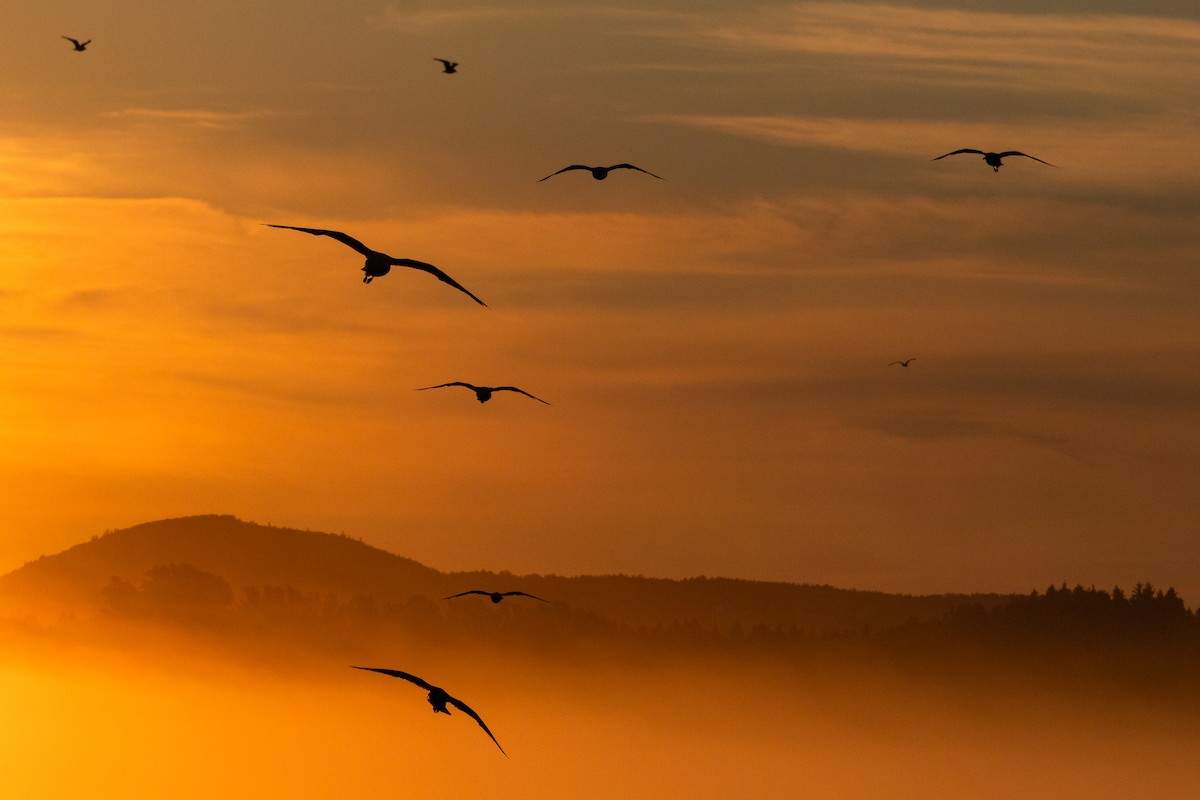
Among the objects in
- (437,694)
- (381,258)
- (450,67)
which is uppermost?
(381,258)

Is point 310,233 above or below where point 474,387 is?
above

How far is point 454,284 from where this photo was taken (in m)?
51.7

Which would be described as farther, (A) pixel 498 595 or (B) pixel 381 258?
(A) pixel 498 595

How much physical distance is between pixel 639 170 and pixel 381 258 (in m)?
22.7

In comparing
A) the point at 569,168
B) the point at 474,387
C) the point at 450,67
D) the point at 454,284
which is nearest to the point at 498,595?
the point at 474,387

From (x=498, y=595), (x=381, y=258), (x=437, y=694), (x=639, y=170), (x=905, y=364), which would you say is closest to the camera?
(x=381, y=258)

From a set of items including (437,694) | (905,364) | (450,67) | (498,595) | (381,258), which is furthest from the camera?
(905,364)

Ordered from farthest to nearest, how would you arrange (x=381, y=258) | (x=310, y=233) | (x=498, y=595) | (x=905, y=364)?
(x=905, y=364) → (x=498, y=595) → (x=381, y=258) → (x=310, y=233)

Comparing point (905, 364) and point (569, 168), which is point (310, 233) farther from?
point (905, 364)

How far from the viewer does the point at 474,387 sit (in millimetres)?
78562

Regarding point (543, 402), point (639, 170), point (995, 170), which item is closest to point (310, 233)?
point (543, 402)

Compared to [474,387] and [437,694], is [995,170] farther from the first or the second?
Answer: [437,694]

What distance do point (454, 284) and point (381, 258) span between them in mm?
4023

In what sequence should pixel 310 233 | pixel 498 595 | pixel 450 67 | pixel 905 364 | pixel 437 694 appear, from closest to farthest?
Result: pixel 310 233 → pixel 437 694 → pixel 498 595 → pixel 450 67 → pixel 905 364
